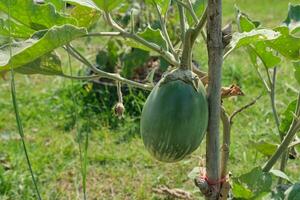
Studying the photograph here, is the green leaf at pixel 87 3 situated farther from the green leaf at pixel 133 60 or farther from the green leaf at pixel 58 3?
the green leaf at pixel 133 60

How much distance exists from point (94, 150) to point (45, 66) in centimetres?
172

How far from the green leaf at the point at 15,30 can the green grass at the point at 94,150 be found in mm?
784

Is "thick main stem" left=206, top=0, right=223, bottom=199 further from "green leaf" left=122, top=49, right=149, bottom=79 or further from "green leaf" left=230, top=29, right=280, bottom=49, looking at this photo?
"green leaf" left=122, top=49, right=149, bottom=79

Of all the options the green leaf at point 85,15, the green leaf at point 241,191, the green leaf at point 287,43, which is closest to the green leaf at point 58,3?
the green leaf at point 85,15

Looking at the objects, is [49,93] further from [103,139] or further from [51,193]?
[51,193]

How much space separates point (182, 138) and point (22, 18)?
0.36 meters

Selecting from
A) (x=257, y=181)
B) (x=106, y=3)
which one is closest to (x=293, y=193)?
(x=257, y=181)

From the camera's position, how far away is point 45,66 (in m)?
1.10

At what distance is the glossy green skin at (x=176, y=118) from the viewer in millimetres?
974

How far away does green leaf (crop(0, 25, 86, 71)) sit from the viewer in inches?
35.8

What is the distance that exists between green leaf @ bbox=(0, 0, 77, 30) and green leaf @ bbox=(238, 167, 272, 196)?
19.9 inches

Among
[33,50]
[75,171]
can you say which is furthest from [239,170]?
[33,50]

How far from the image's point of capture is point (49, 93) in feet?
11.8

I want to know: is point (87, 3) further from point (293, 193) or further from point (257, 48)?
point (293, 193)
